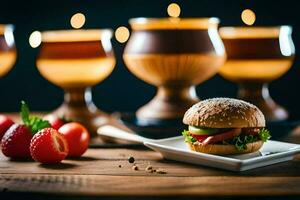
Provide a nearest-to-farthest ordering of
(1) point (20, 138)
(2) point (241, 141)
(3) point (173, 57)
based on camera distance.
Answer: (2) point (241, 141)
(1) point (20, 138)
(3) point (173, 57)

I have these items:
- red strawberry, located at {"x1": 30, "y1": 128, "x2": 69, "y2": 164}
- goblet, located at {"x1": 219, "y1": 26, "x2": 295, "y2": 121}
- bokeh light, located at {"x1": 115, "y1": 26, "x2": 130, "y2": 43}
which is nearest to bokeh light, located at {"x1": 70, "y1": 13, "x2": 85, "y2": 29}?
bokeh light, located at {"x1": 115, "y1": 26, "x2": 130, "y2": 43}

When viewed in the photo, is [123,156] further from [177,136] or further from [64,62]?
[64,62]

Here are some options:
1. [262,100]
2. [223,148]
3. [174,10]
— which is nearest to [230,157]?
[223,148]

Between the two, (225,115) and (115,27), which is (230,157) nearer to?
(225,115)

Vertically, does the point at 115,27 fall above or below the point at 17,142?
above

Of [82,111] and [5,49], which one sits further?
[5,49]

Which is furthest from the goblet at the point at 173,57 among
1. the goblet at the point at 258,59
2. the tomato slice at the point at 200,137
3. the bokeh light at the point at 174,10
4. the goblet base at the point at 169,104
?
the bokeh light at the point at 174,10

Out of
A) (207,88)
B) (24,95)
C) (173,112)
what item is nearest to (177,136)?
(173,112)
